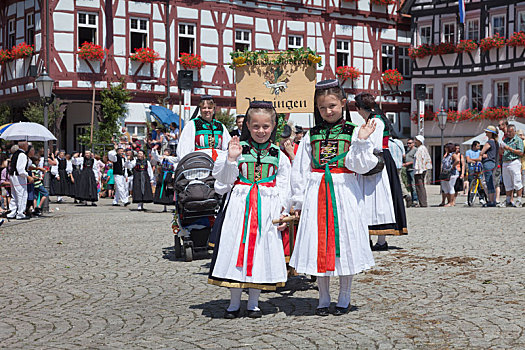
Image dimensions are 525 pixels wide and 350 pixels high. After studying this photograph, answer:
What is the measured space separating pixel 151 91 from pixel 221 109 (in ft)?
10.6

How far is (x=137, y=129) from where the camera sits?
99.4 feet

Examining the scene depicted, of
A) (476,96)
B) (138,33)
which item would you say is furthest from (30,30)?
(476,96)

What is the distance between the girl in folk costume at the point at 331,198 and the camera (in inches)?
217

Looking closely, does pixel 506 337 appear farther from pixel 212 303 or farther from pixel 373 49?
pixel 373 49

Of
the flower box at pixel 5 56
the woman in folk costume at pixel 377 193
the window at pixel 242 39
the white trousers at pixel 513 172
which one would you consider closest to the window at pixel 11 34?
the flower box at pixel 5 56

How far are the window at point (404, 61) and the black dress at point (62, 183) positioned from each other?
2090 cm

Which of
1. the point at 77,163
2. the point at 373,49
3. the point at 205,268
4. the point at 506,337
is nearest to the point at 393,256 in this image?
the point at 205,268

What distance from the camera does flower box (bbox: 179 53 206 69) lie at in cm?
3095

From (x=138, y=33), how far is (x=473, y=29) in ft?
56.4

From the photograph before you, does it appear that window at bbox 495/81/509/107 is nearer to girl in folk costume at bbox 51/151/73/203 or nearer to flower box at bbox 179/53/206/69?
flower box at bbox 179/53/206/69

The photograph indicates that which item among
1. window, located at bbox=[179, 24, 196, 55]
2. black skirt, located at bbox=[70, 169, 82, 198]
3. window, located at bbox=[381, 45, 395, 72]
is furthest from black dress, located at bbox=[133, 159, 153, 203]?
window, located at bbox=[381, 45, 395, 72]

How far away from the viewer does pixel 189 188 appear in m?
8.44

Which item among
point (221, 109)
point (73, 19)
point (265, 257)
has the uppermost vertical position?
point (73, 19)

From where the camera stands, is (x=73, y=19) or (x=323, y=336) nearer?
(x=323, y=336)
